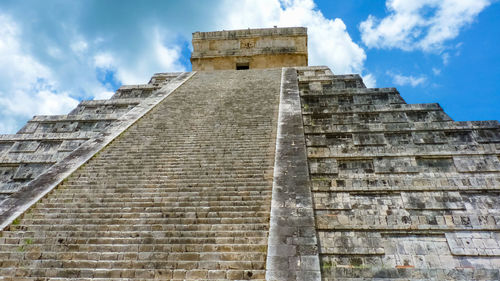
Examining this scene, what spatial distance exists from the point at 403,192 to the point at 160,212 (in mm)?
4189

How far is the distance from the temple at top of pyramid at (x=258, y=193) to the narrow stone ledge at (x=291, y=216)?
20 millimetres

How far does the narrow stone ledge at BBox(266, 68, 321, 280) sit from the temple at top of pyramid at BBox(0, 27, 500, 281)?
20mm

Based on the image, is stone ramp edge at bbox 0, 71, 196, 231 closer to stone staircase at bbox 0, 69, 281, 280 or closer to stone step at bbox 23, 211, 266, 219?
stone staircase at bbox 0, 69, 281, 280

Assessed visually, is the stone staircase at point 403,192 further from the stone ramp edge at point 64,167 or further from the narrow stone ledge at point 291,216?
the stone ramp edge at point 64,167

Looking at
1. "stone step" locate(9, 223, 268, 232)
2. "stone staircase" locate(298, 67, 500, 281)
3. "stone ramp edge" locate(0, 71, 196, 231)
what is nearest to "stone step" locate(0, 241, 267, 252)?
"stone step" locate(9, 223, 268, 232)

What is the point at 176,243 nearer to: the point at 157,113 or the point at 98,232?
the point at 98,232

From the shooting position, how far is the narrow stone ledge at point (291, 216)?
373 centimetres

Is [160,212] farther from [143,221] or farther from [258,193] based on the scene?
[258,193]

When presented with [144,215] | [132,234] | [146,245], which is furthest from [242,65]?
[146,245]

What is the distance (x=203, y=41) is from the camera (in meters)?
16.7

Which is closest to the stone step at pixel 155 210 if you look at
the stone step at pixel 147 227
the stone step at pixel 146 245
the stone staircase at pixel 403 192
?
the stone step at pixel 147 227

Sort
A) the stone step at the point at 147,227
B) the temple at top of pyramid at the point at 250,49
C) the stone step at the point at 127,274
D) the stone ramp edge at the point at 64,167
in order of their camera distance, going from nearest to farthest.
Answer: the stone step at the point at 127,274 → the stone step at the point at 147,227 → the stone ramp edge at the point at 64,167 → the temple at top of pyramid at the point at 250,49

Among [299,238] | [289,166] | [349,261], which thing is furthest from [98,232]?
[349,261]

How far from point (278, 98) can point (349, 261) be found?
18.4 feet
